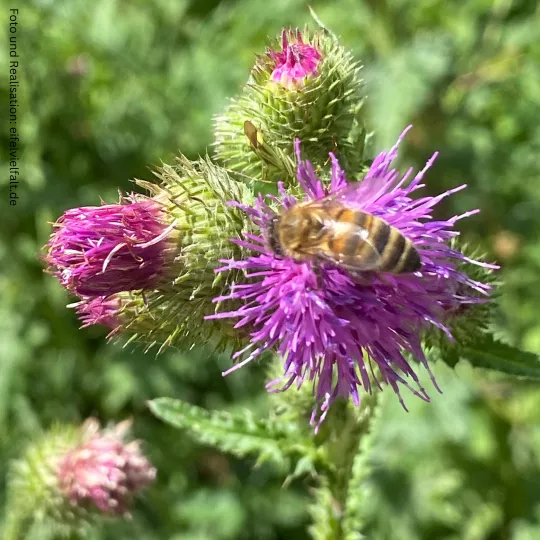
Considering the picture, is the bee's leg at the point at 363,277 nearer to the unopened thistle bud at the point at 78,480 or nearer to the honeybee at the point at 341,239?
the honeybee at the point at 341,239

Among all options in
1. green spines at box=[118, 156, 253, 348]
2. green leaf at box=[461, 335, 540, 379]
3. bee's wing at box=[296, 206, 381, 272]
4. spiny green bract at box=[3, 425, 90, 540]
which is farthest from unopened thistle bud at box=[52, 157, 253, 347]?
spiny green bract at box=[3, 425, 90, 540]

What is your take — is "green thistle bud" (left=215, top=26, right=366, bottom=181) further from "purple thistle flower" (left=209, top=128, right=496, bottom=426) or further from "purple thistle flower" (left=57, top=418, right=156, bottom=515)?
"purple thistle flower" (left=57, top=418, right=156, bottom=515)

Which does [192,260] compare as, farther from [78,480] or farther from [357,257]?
[78,480]

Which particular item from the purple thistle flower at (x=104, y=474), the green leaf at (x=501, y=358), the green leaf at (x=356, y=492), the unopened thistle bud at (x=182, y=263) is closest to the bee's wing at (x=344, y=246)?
the unopened thistle bud at (x=182, y=263)

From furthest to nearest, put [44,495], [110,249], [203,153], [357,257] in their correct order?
[203,153] < [44,495] < [110,249] < [357,257]

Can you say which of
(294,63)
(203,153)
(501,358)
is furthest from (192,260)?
(203,153)

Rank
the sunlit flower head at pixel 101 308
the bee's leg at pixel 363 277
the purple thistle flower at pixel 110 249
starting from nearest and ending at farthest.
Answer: the bee's leg at pixel 363 277 → the purple thistle flower at pixel 110 249 → the sunlit flower head at pixel 101 308
